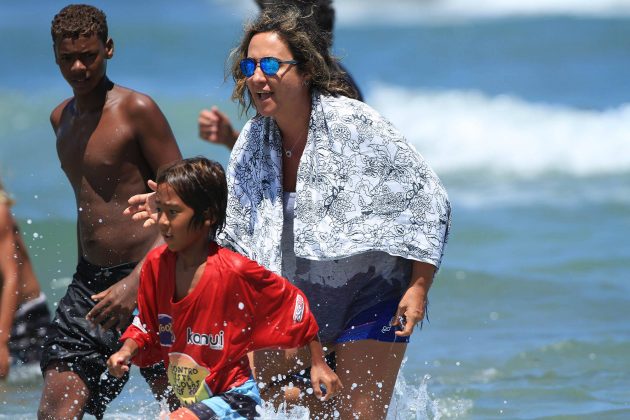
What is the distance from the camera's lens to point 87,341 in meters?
5.05

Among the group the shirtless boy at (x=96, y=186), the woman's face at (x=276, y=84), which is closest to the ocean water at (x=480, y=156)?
the woman's face at (x=276, y=84)

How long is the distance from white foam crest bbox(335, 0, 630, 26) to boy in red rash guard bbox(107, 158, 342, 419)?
69.6 feet

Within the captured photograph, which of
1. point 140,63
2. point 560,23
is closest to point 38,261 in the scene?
point 140,63

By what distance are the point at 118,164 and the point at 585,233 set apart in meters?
8.41

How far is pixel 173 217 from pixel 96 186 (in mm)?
1176

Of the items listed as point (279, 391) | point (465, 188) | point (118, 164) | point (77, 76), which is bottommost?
A: point (465, 188)

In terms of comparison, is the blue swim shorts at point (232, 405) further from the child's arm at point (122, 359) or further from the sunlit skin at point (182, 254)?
the child's arm at point (122, 359)

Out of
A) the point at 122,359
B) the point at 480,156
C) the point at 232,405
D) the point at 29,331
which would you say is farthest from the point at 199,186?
the point at 480,156

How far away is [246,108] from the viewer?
4895 millimetres

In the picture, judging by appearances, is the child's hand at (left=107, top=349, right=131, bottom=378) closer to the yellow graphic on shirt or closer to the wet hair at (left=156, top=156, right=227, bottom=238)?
the yellow graphic on shirt

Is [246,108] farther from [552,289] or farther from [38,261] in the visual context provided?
[38,261]

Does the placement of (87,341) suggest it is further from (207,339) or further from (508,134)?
(508,134)

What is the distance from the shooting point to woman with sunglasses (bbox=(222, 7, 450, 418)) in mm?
4535

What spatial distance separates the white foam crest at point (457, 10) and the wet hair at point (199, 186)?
2120 cm
